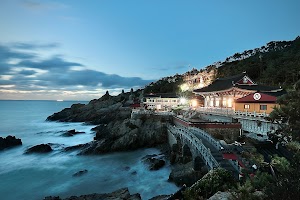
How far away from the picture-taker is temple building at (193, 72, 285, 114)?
26578mm

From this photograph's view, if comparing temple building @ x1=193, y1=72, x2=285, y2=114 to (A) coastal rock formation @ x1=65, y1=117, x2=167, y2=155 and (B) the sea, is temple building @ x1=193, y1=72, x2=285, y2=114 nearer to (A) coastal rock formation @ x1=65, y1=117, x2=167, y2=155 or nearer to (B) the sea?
(A) coastal rock formation @ x1=65, y1=117, x2=167, y2=155

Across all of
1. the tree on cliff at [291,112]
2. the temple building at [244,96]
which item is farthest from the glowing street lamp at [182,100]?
the tree on cliff at [291,112]

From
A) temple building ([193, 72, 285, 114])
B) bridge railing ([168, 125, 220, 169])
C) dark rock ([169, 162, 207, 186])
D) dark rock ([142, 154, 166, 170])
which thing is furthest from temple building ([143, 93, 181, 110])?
dark rock ([169, 162, 207, 186])

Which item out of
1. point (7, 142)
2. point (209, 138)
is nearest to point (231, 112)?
point (209, 138)

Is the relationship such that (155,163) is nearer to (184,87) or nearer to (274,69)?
(274,69)

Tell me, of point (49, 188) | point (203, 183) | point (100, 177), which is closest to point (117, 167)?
point (100, 177)

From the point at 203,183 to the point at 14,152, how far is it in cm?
3769

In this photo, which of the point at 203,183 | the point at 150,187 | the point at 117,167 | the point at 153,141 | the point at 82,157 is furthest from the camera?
the point at 153,141

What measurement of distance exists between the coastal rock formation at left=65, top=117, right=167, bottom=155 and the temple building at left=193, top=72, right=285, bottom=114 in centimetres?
1095

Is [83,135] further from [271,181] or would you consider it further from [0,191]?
[271,181]

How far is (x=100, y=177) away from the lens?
25.7m

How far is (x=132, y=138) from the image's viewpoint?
3675 cm

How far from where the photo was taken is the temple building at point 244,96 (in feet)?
87.2

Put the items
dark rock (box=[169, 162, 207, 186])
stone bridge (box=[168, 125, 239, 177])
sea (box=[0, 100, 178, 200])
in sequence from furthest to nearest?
sea (box=[0, 100, 178, 200])
dark rock (box=[169, 162, 207, 186])
stone bridge (box=[168, 125, 239, 177])
